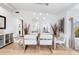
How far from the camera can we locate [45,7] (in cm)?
401

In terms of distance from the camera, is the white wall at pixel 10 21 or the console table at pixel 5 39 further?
the console table at pixel 5 39

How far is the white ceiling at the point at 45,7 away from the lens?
3.78 m

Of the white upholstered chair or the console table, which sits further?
the console table

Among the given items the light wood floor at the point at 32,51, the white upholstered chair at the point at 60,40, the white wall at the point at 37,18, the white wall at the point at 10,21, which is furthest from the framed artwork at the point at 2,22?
the white upholstered chair at the point at 60,40

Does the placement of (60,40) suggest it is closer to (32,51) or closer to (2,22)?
(32,51)

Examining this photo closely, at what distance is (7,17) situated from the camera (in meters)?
4.18

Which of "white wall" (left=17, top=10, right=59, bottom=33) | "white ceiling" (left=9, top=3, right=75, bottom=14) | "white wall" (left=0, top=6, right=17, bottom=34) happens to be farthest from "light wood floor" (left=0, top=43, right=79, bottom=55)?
"white ceiling" (left=9, top=3, right=75, bottom=14)

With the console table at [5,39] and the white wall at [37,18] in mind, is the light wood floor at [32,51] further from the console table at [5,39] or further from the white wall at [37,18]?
the white wall at [37,18]

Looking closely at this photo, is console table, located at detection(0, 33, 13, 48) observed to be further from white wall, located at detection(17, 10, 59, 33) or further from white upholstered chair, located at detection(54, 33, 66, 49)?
white upholstered chair, located at detection(54, 33, 66, 49)

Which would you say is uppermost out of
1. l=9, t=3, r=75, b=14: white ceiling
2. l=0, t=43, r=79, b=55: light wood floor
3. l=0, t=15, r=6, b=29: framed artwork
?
l=9, t=3, r=75, b=14: white ceiling

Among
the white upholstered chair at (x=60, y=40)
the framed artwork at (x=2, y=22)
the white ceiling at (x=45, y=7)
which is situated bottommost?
the white upholstered chair at (x=60, y=40)

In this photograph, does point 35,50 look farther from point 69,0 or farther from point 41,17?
point 69,0

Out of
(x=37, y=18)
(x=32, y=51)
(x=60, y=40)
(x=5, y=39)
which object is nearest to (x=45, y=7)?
(x=37, y=18)

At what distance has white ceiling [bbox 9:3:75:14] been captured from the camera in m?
3.78
